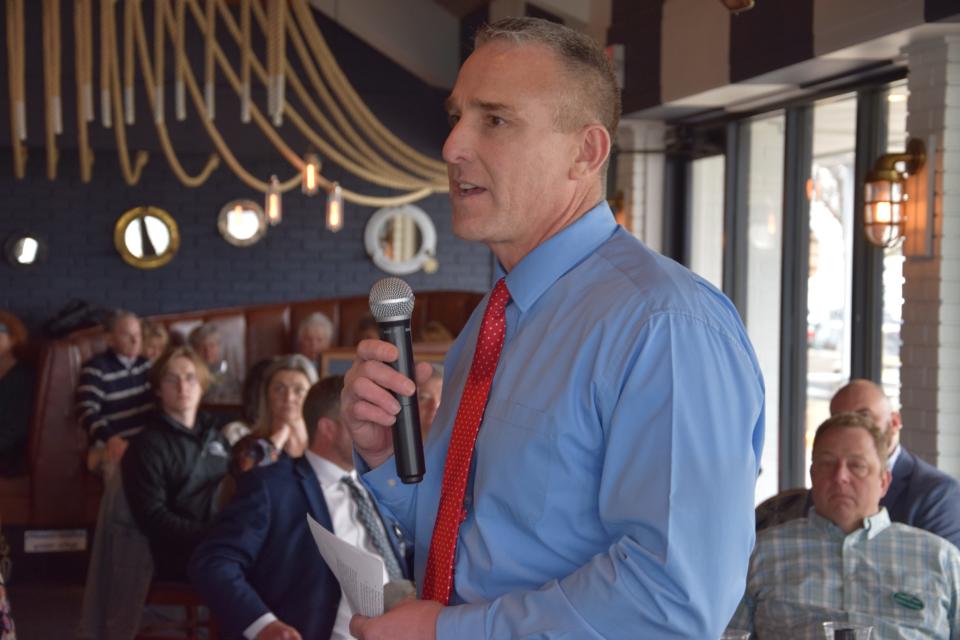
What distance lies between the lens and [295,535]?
3445 millimetres

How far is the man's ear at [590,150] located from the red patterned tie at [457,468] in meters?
0.20

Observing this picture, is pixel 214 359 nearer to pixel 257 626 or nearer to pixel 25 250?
pixel 25 250

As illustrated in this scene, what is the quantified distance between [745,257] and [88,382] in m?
3.63

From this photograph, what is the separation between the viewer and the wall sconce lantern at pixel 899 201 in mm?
4600

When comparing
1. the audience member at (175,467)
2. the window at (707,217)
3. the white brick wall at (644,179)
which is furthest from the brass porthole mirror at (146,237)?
the audience member at (175,467)

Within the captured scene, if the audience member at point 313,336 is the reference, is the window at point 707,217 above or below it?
above

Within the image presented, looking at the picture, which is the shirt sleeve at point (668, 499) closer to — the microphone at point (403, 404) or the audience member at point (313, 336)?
the microphone at point (403, 404)

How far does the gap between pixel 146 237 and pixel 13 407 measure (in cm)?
327

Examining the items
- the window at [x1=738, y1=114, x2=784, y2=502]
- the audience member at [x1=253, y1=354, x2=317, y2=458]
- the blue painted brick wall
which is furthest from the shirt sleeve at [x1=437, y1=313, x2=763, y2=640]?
the blue painted brick wall

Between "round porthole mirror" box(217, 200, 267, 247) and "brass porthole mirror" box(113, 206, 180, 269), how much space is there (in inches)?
15.3

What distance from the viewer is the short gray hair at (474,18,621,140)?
1419 mm

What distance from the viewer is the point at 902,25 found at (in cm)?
432

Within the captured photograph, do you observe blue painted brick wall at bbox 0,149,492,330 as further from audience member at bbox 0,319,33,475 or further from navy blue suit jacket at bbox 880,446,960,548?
navy blue suit jacket at bbox 880,446,960,548

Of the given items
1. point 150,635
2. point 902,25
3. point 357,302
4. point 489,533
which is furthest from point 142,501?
point 357,302
